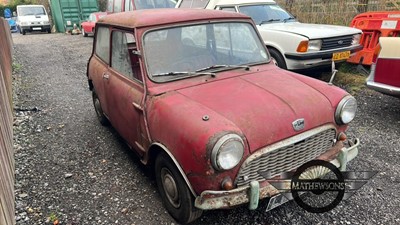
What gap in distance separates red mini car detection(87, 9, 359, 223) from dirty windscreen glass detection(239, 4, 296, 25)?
363 centimetres

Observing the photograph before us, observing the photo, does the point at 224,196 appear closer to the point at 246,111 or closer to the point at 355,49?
the point at 246,111

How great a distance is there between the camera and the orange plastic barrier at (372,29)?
20.4ft

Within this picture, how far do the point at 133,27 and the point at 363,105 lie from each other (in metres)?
4.34

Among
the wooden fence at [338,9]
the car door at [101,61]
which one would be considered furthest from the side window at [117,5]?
the car door at [101,61]

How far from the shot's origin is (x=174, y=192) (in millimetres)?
2809

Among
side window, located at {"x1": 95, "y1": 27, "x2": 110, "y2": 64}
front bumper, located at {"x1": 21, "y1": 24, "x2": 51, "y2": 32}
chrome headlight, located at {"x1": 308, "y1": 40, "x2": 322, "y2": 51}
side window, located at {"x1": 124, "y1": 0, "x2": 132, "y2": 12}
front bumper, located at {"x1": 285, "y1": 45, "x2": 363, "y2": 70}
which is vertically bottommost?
front bumper, located at {"x1": 285, "y1": 45, "x2": 363, "y2": 70}

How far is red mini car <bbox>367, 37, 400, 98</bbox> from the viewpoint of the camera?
439 cm

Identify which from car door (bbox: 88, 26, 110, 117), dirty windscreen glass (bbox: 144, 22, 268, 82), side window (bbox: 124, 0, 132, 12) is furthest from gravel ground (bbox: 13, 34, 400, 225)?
side window (bbox: 124, 0, 132, 12)

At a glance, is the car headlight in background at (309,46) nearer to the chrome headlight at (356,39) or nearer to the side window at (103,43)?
the chrome headlight at (356,39)

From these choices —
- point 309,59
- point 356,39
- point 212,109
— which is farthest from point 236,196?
point 356,39

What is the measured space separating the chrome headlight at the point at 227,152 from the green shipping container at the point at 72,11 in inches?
763

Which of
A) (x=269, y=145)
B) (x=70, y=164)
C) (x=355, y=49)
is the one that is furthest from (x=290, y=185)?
(x=355, y=49)

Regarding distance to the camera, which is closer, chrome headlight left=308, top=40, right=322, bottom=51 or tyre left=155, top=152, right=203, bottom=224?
tyre left=155, top=152, right=203, bottom=224

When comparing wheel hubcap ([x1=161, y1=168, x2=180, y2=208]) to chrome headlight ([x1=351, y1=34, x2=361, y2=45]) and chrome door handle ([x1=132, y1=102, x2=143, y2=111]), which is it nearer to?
chrome door handle ([x1=132, y1=102, x2=143, y2=111])
